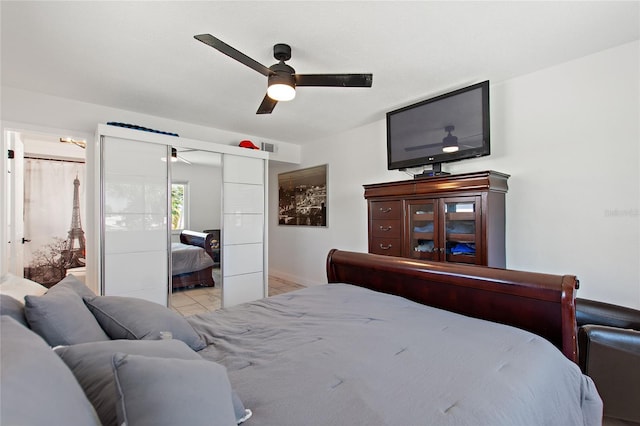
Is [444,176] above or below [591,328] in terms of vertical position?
above

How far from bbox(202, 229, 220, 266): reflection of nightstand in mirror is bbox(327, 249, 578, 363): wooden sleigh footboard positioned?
89.5 inches

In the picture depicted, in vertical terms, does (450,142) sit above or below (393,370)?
above

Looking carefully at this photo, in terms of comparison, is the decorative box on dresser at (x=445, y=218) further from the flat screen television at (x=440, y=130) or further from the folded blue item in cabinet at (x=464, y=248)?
the flat screen television at (x=440, y=130)

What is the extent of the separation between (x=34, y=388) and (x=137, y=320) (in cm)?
73

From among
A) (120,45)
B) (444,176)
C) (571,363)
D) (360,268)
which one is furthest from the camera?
(444,176)

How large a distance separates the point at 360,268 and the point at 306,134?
9.54ft

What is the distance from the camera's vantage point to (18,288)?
121cm

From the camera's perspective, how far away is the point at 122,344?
96 cm

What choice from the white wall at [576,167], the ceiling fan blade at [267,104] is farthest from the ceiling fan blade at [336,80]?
the white wall at [576,167]

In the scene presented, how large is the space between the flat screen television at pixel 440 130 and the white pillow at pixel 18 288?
10.5 feet

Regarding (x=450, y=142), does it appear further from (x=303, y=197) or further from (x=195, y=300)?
(x=195, y=300)

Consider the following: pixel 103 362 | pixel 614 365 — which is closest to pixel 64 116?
pixel 103 362

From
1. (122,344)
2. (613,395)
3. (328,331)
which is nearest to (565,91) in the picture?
(613,395)

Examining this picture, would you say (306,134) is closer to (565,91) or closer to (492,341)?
(565,91)
